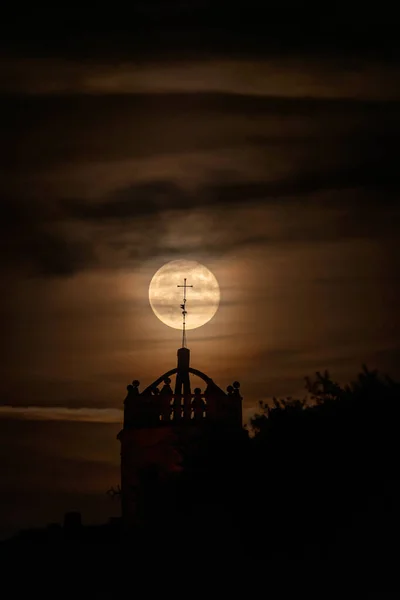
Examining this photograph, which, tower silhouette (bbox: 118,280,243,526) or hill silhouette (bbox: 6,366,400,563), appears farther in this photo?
tower silhouette (bbox: 118,280,243,526)

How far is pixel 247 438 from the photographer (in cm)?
4456

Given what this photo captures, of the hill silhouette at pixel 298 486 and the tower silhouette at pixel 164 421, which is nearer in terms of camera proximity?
the hill silhouette at pixel 298 486

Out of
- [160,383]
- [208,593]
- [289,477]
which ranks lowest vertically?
[208,593]

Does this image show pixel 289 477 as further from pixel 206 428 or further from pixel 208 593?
pixel 206 428

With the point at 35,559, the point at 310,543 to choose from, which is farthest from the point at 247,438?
the point at 35,559

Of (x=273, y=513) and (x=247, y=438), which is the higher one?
(x=247, y=438)

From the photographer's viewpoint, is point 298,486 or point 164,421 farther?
point 164,421

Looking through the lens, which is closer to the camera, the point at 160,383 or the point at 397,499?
the point at 397,499

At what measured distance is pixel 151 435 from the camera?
47.9 meters

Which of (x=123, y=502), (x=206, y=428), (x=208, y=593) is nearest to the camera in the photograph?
(x=208, y=593)

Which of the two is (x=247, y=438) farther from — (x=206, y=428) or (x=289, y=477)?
(x=289, y=477)

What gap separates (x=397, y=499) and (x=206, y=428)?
38.4 feet

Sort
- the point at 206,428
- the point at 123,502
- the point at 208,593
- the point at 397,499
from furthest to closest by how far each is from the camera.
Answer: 1. the point at 123,502
2. the point at 206,428
3. the point at 208,593
4. the point at 397,499

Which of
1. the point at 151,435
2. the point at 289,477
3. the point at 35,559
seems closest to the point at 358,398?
the point at 289,477
